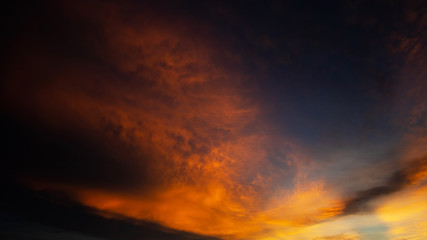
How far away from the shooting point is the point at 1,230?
2383cm

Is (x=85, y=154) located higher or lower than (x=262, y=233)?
higher

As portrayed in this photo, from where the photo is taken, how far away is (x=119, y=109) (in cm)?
1037

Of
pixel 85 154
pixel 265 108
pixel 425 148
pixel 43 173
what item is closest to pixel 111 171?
pixel 85 154

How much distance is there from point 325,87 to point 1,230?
35489 millimetres

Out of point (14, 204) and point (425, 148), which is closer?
point (425, 148)

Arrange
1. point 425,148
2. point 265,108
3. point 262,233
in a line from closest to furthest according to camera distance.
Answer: point 265,108
point 425,148
point 262,233

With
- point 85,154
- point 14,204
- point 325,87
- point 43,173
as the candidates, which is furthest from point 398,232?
point 14,204

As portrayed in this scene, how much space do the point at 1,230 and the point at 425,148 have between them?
3987 centimetres

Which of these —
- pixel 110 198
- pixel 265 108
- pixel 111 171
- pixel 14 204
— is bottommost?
pixel 14 204

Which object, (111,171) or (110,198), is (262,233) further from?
(111,171)

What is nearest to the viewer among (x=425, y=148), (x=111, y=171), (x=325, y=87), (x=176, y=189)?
(x=325, y=87)

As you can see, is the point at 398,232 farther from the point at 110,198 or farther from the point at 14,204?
the point at 14,204

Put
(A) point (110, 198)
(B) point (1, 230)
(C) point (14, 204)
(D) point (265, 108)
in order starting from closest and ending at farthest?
(D) point (265, 108) → (A) point (110, 198) → (C) point (14, 204) → (B) point (1, 230)

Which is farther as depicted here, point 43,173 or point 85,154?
point 43,173
